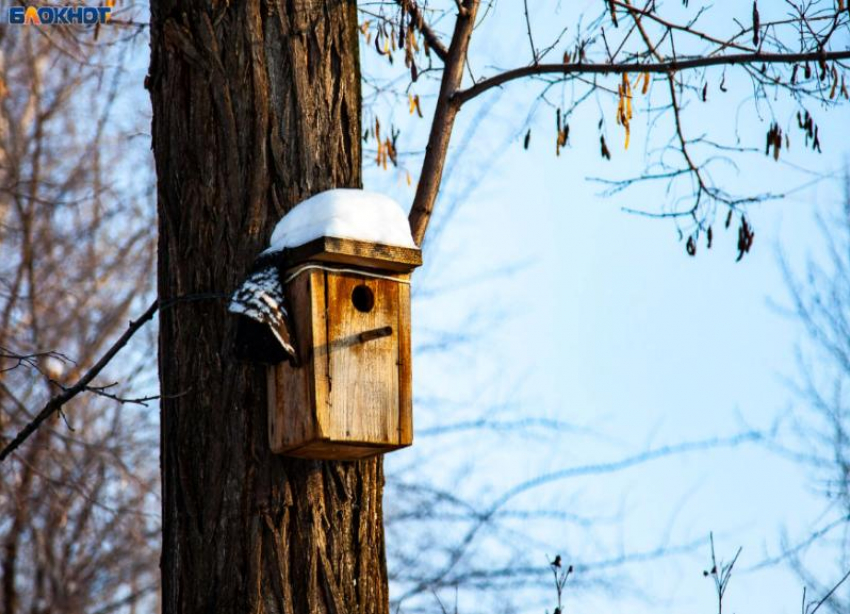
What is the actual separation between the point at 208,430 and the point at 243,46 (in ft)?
3.44

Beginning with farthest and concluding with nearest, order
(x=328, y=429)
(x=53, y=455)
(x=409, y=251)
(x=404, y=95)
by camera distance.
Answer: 1. (x=53, y=455)
2. (x=404, y=95)
3. (x=409, y=251)
4. (x=328, y=429)

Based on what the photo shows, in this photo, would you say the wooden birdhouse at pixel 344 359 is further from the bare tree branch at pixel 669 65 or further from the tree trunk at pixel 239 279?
the bare tree branch at pixel 669 65

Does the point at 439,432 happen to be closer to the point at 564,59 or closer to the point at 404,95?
the point at 404,95

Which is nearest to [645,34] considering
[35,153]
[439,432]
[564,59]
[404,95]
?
[564,59]

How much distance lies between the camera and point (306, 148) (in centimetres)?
321

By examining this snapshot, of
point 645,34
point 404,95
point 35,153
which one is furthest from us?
point 35,153

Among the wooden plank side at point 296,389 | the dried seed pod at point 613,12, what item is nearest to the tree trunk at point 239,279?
the wooden plank side at point 296,389

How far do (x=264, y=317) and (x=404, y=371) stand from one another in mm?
468

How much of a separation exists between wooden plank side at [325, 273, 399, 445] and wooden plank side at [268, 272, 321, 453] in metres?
0.06

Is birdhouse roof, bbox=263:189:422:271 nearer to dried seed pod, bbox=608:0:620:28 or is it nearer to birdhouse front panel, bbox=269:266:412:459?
birdhouse front panel, bbox=269:266:412:459

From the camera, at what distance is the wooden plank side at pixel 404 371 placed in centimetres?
312

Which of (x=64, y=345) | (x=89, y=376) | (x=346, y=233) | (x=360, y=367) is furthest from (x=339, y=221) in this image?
(x=64, y=345)

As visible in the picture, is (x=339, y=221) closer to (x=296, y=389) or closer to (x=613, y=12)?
(x=296, y=389)

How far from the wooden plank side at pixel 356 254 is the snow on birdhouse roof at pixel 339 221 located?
13mm
